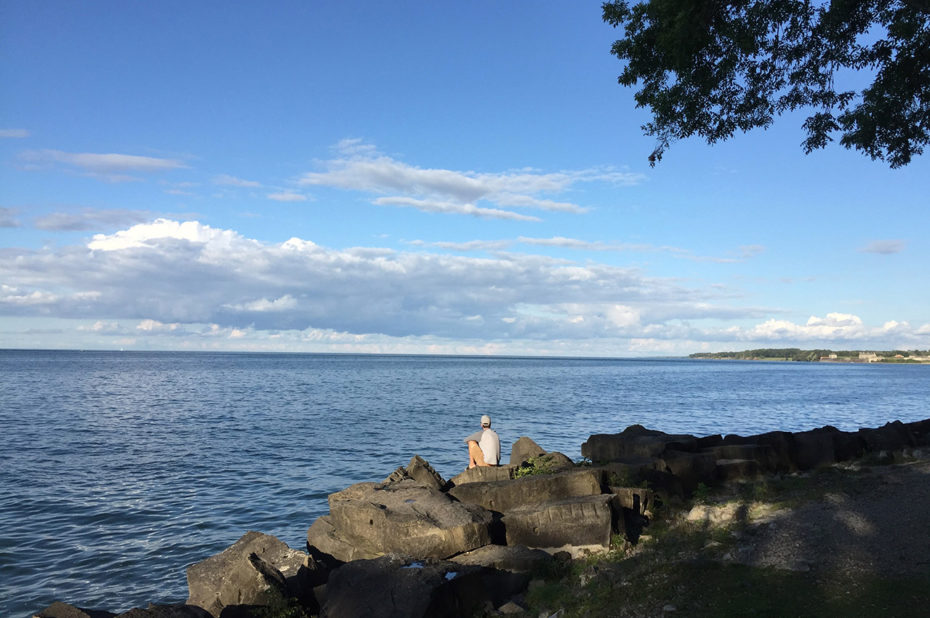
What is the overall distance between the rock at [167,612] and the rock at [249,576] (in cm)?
97

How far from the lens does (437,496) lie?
12602 millimetres

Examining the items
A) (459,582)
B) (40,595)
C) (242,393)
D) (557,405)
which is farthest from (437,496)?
(242,393)

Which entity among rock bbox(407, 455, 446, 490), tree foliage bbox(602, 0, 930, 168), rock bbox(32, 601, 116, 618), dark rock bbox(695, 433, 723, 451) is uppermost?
tree foliage bbox(602, 0, 930, 168)

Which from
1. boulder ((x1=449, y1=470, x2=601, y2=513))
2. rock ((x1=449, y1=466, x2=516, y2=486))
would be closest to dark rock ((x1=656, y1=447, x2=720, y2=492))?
boulder ((x1=449, y1=470, x2=601, y2=513))

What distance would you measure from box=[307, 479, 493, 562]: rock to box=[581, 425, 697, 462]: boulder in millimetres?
6259

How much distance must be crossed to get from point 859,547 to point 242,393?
244 ft

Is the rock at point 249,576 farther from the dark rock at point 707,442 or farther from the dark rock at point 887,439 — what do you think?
the dark rock at point 887,439

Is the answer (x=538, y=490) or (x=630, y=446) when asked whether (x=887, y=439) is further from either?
(x=538, y=490)

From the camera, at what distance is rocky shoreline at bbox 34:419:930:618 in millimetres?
9078

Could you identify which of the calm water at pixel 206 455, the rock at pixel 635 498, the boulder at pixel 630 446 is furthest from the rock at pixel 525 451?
the calm water at pixel 206 455

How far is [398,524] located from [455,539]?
1.14 meters

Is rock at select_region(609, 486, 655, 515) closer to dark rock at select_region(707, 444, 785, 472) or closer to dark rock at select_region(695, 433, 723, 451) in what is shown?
dark rock at select_region(707, 444, 785, 472)

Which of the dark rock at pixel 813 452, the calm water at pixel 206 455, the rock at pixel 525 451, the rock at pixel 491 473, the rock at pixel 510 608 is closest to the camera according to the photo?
the rock at pixel 510 608

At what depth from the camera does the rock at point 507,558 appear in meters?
10.2
